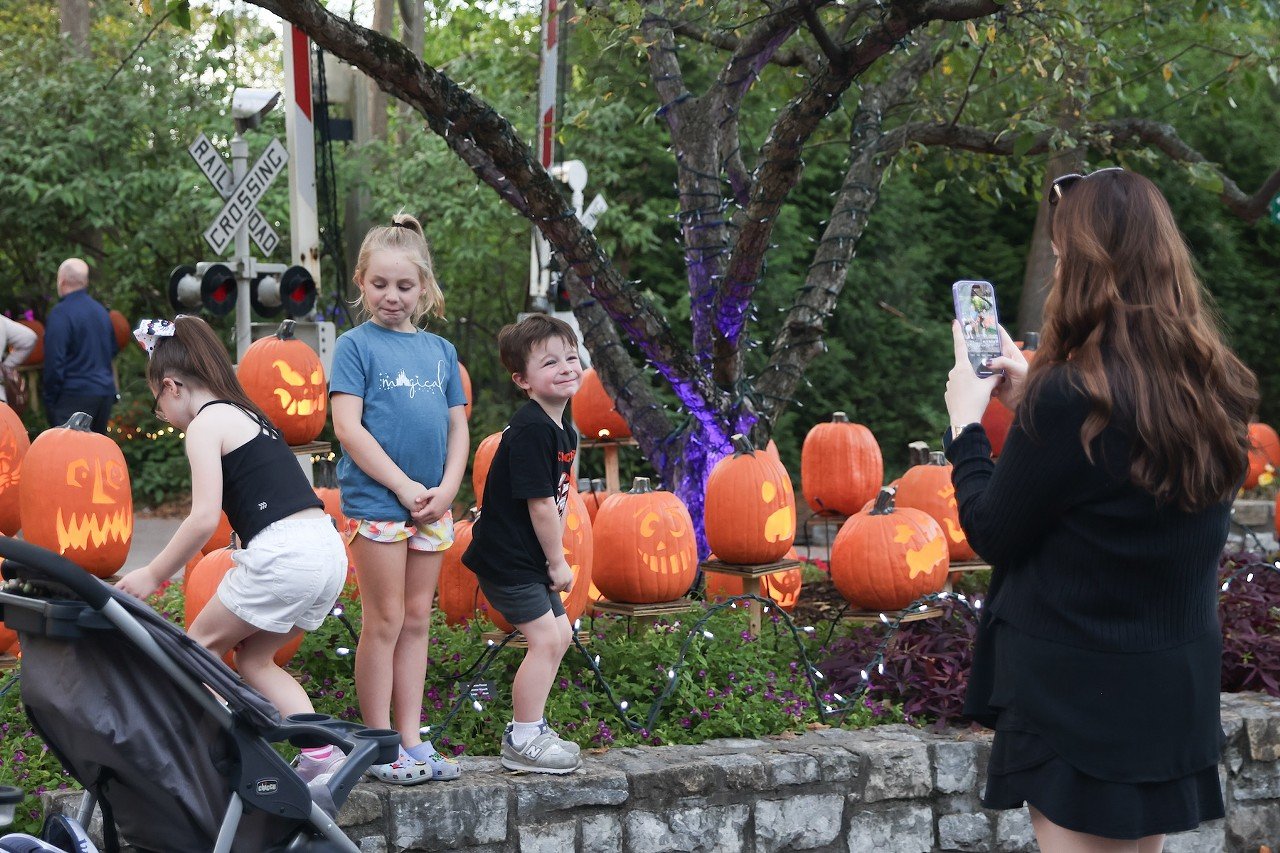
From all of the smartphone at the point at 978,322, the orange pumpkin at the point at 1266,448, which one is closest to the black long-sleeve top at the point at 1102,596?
the smartphone at the point at 978,322

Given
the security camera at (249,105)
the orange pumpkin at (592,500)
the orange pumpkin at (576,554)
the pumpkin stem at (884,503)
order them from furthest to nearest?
1. the security camera at (249,105)
2. the orange pumpkin at (592,500)
3. the pumpkin stem at (884,503)
4. the orange pumpkin at (576,554)

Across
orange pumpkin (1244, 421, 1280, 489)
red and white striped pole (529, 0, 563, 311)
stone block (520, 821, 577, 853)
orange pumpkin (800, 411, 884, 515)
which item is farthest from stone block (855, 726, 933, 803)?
orange pumpkin (1244, 421, 1280, 489)

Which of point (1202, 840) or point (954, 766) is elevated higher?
point (954, 766)

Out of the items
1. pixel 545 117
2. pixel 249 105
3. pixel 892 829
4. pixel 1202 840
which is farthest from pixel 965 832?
pixel 249 105

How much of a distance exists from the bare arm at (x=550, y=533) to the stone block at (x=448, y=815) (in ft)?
2.08

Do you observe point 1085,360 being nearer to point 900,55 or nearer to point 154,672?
point 154,672

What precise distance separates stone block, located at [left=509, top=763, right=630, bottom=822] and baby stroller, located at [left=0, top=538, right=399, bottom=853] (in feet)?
3.84

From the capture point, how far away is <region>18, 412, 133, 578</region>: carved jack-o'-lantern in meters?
4.80

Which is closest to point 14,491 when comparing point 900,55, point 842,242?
point 842,242

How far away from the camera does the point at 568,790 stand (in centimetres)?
423

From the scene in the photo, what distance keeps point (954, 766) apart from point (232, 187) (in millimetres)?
6692

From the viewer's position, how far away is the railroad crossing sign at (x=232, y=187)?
9.28 metres

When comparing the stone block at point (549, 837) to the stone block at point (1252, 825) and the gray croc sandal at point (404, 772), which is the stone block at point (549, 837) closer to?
the gray croc sandal at point (404, 772)

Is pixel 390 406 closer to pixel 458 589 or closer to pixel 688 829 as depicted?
pixel 458 589
